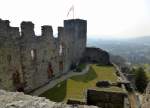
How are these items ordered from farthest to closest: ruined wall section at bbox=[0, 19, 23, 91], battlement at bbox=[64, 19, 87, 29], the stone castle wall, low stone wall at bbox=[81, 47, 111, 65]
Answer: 1. low stone wall at bbox=[81, 47, 111, 65]
2. battlement at bbox=[64, 19, 87, 29]
3. the stone castle wall
4. ruined wall section at bbox=[0, 19, 23, 91]

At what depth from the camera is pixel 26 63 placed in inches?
766

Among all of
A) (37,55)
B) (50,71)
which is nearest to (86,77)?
(50,71)

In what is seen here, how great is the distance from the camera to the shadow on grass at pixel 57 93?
58.6 ft

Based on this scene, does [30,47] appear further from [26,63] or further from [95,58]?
[95,58]

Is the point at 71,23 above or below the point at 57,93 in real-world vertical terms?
above

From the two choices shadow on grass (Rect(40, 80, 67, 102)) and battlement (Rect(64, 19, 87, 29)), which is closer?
shadow on grass (Rect(40, 80, 67, 102))

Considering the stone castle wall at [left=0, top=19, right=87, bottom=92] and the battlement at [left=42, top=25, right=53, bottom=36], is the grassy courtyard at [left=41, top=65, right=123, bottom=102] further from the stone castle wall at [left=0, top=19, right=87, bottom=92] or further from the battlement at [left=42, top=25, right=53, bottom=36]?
the battlement at [left=42, top=25, right=53, bottom=36]

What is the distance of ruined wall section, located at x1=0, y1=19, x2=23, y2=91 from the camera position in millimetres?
16594

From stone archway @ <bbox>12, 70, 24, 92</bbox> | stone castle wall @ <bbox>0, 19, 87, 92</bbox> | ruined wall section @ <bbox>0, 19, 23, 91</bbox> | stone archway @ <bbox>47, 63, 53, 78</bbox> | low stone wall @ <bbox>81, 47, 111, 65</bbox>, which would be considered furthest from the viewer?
low stone wall @ <bbox>81, 47, 111, 65</bbox>

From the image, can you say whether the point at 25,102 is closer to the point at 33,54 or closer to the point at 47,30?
the point at 33,54

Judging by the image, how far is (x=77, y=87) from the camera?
837 inches

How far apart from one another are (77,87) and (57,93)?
2458 mm

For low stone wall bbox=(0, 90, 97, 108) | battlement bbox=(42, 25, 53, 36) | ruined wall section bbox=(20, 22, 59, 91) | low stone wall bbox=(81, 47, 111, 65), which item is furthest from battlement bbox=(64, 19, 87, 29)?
low stone wall bbox=(0, 90, 97, 108)

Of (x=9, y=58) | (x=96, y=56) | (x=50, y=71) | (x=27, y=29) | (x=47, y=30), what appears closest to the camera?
(x=9, y=58)
